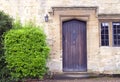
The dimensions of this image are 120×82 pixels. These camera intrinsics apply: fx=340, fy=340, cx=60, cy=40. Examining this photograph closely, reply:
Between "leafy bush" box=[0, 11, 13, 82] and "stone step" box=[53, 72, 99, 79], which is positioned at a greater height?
"leafy bush" box=[0, 11, 13, 82]

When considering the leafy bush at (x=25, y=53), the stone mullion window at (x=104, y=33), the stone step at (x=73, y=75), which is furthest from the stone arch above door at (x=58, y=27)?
the leafy bush at (x=25, y=53)

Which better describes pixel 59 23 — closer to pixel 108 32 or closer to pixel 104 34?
pixel 104 34

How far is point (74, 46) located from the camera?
54.6ft

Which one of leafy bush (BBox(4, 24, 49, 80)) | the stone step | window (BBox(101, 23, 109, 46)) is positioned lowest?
the stone step

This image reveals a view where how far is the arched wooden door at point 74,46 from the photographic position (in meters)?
16.6

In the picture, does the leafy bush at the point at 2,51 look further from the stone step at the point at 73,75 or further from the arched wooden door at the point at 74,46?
the arched wooden door at the point at 74,46

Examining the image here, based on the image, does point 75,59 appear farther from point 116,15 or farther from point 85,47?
point 116,15

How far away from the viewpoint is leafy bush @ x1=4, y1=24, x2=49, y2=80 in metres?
14.2

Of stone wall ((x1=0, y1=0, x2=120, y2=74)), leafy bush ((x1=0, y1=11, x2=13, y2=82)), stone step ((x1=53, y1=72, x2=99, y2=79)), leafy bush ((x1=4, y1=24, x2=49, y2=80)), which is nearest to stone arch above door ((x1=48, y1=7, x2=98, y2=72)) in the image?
stone wall ((x1=0, y1=0, x2=120, y2=74))

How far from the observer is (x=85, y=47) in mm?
16594

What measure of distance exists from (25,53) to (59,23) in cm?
284

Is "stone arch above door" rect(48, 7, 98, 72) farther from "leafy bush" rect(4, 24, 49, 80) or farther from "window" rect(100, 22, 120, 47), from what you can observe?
"leafy bush" rect(4, 24, 49, 80)

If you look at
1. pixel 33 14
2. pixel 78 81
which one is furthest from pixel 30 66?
pixel 33 14

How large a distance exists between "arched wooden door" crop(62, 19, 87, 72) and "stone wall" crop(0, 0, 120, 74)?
373 millimetres
